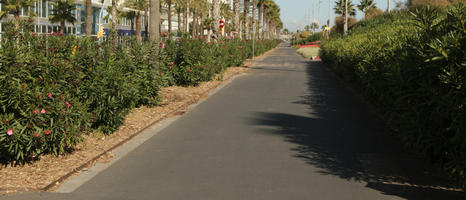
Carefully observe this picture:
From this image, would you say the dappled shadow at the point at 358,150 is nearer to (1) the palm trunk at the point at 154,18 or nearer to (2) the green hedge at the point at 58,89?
(2) the green hedge at the point at 58,89

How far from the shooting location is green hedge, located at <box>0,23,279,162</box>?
6809mm

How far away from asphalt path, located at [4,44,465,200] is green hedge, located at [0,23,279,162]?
0.88 metres

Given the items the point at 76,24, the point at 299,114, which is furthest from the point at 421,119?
the point at 76,24

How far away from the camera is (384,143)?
9.30 m

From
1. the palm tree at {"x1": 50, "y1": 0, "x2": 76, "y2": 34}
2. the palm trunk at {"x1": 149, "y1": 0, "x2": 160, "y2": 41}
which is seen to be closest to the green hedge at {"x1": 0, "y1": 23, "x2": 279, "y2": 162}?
the palm trunk at {"x1": 149, "y1": 0, "x2": 160, "y2": 41}

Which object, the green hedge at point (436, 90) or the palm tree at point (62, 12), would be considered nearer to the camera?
the green hedge at point (436, 90)

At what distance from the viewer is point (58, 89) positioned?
742 centimetres

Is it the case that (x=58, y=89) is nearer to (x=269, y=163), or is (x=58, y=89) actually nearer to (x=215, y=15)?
(x=269, y=163)

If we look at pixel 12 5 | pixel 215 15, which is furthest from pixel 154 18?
pixel 12 5

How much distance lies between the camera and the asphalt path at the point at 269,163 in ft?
20.7

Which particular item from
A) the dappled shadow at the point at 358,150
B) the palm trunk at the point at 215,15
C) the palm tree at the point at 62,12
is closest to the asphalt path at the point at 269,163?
the dappled shadow at the point at 358,150

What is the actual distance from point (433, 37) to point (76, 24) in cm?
6940

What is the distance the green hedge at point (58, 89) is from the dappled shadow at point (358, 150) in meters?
3.18

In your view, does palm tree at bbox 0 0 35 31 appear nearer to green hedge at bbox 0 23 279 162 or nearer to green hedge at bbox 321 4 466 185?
green hedge at bbox 0 23 279 162
